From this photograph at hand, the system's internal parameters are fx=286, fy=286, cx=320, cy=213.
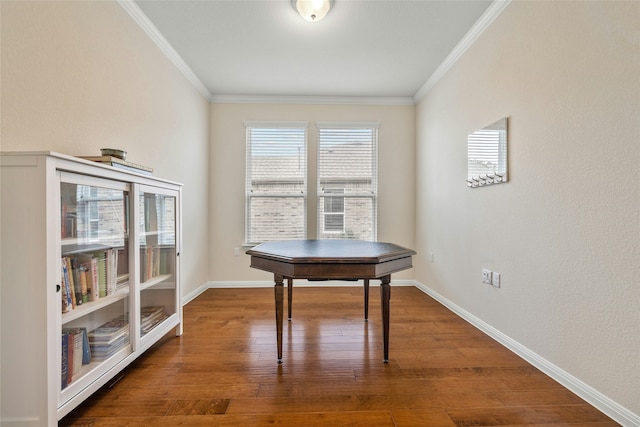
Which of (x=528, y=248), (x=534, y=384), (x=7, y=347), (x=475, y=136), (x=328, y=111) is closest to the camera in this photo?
(x=7, y=347)

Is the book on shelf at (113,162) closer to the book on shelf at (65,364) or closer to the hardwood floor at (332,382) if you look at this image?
the book on shelf at (65,364)

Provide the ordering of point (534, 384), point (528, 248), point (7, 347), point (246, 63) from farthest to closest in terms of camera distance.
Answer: point (246, 63), point (528, 248), point (534, 384), point (7, 347)

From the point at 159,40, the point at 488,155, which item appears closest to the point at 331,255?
the point at 488,155

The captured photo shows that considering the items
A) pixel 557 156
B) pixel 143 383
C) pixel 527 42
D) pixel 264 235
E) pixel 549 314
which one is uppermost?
pixel 527 42

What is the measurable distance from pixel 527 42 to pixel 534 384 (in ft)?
7.00

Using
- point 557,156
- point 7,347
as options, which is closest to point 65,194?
point 7,347

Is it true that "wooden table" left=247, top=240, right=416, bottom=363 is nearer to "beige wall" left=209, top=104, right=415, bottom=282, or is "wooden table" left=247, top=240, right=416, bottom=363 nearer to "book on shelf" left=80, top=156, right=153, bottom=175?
"book on shelf" left=80, top=156, right=153, bottom=175

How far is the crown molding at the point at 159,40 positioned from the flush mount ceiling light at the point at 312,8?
122 centimetres

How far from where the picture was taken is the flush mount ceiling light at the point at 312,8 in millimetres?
2084

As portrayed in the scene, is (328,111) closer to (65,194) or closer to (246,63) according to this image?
(246,63)

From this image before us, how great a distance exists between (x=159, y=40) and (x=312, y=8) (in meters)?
1.46

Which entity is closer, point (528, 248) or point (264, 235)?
point (528, 248)

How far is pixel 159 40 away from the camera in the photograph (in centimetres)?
257

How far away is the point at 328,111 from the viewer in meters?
3.86
